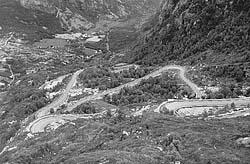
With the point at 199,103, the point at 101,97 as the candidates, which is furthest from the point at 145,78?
the point at 199,103

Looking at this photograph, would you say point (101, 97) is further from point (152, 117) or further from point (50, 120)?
point (152, 117)

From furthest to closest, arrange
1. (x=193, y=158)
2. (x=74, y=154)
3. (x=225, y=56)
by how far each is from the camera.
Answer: (x=225, y=56)
(x=74, y=154)
(x=193, y=158)

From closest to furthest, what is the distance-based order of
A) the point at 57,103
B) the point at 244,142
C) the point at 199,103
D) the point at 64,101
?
the point at 244,142
the point at 199,103
the point at 64,101
the point at 57,103

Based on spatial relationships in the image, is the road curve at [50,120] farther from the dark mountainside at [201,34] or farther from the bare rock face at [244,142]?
the dark mountainside at [201,34]

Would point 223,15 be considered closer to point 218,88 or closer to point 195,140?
point 218,88

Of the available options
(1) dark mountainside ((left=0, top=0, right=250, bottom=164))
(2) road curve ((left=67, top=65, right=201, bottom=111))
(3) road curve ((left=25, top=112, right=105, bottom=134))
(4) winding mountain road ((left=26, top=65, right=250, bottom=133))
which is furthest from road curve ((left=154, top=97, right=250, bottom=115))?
(3) road curve ((left=25, top=112, right=105, bottom=134))

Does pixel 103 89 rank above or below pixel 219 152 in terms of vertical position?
above

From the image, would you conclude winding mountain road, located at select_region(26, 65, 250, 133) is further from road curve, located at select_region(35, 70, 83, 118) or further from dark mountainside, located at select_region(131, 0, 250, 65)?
dark mountainside, located at select_region(131, 0, 250, 65)

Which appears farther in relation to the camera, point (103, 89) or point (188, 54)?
point (188, 54)

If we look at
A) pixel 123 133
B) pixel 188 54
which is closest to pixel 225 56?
pixel 188 54
